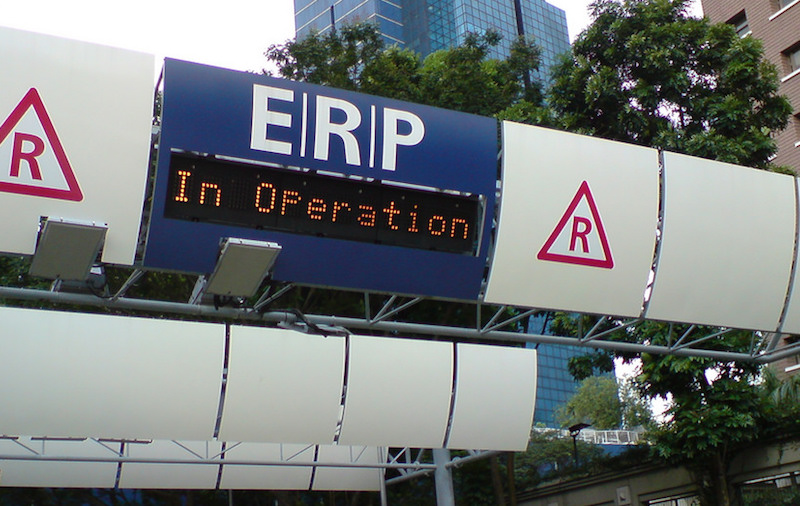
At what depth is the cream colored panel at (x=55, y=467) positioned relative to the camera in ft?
58.0

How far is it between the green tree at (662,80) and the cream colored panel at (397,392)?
27.4 feet

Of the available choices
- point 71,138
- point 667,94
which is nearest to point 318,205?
point 71,138

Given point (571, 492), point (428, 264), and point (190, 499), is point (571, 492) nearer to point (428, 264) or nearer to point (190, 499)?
point (190, 499)

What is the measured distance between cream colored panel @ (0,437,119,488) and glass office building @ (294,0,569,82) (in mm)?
71788

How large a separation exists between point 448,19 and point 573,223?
8142 centimetres

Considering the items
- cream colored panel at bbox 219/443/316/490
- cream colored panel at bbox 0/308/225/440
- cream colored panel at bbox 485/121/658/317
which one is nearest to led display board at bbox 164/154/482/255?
cream colored panel at bbox 485/121/658/317

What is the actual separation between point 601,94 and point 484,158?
347 inches

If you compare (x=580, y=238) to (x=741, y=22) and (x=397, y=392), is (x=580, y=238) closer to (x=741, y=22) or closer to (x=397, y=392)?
(x=397, y=392)

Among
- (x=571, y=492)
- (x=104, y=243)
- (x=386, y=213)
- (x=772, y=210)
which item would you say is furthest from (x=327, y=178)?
(x=571, y=492)

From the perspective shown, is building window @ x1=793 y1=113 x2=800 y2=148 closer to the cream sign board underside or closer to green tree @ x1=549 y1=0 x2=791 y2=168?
green tree @ x1=549 y1=0 x2=791 y2=168

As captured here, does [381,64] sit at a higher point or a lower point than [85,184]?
higher

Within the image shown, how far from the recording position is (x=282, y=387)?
520 inches

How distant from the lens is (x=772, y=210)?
14.4 m

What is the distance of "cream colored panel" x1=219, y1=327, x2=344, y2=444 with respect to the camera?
42.5ft
